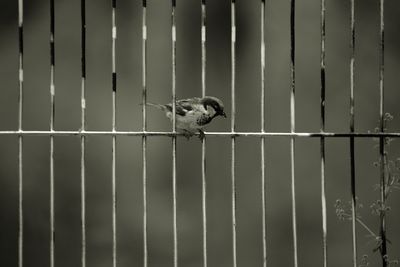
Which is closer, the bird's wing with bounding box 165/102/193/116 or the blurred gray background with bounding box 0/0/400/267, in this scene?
the bird's wing with bounding box 165/102/193/116

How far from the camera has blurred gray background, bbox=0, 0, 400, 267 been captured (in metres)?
4.70

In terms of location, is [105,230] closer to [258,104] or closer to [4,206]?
[4,206]

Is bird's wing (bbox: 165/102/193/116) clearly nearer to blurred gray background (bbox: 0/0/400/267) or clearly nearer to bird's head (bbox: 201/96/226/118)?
bird's head (bbox: 201/96/226/118)

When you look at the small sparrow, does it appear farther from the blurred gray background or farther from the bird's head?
the blurred gray background

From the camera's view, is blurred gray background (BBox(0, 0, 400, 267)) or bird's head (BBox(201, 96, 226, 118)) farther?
blurred gray background (BBox(0, 0, 400, 267))

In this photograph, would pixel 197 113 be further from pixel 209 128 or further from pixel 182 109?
pixel 209 128

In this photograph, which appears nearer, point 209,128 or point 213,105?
point 213,105

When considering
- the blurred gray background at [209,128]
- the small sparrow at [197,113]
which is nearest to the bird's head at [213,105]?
the small sparrow at [197,113]

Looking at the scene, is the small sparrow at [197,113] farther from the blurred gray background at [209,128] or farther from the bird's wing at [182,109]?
the blurred gray background at [209,128]

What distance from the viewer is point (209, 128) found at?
4680 mm

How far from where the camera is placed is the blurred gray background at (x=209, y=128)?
4695mm

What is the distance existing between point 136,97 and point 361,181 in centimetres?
175

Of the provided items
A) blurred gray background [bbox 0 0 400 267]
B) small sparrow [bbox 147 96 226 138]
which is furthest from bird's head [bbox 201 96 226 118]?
blurred gray background [bbox 0 0 400 267]

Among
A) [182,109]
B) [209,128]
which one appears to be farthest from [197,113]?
[209,128]
